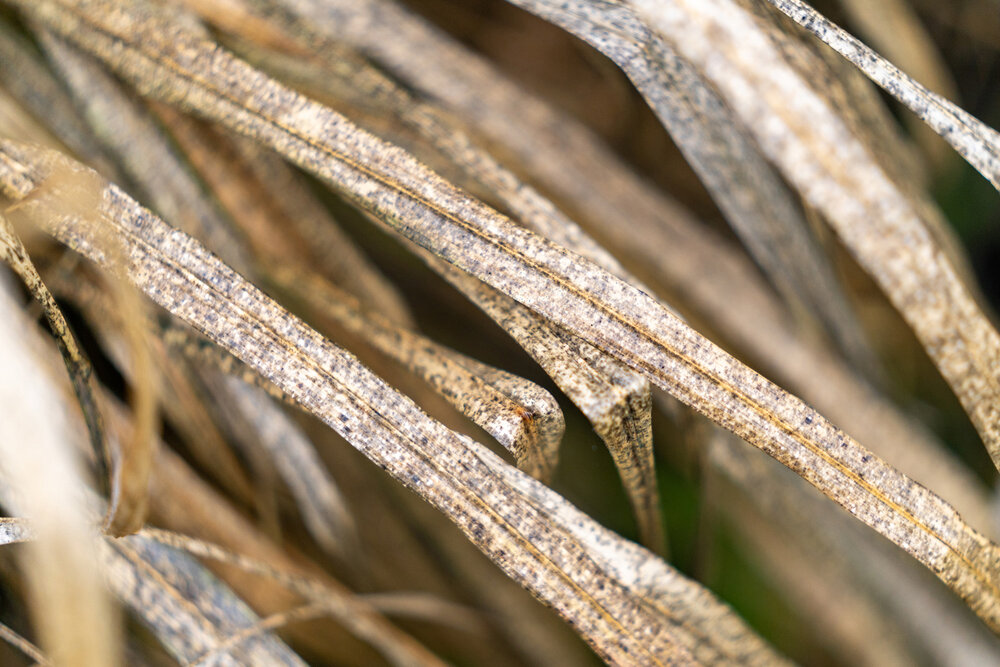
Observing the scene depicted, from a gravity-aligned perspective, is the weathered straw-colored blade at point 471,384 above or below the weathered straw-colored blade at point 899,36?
below

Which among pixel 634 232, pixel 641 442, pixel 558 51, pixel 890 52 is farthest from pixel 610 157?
pixel 641 442

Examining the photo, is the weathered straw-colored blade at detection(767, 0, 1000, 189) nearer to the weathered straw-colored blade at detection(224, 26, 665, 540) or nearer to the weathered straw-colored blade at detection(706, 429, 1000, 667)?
the weathered straw-colored blade at detection(224, 26, 665, 540)

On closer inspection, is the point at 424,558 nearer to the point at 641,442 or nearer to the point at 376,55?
the point at 641,442

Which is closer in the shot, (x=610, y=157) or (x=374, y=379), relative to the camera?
(x=374, y=379)

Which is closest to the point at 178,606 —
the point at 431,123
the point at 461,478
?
the point at 461,478

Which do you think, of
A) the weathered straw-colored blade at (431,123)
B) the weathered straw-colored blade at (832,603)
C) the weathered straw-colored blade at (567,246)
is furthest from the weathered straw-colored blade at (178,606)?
the weathered straw-colored blade at (832,603)

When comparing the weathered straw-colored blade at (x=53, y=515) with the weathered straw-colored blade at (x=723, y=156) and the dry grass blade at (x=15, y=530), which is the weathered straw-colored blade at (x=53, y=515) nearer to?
the dry grass blade at (x=15, y=530)
